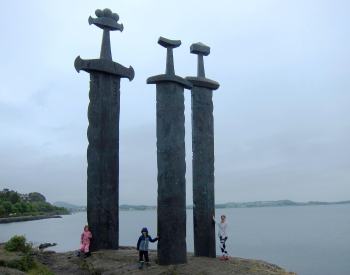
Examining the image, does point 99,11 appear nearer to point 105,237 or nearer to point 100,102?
point 100,102

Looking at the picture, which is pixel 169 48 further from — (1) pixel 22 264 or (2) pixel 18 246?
(2) pixel 18 246

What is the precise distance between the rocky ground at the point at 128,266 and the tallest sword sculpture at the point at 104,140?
844 mm

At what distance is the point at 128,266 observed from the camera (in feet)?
38.8

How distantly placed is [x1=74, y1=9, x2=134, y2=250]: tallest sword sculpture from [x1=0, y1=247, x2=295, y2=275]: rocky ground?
0.84 meters

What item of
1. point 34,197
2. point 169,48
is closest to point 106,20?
point 169,48

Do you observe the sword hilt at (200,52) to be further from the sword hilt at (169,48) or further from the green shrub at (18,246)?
the green shrub at (18,246)

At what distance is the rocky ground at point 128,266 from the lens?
36.9 feet

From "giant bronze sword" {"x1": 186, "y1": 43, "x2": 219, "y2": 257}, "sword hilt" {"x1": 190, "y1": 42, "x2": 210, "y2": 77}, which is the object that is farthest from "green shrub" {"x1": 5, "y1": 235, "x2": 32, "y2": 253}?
"sword hilt" {"x1": 190, "y1": 42, "x2": 210, "y2": 77}

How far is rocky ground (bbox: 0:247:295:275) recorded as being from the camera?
11.2 metres

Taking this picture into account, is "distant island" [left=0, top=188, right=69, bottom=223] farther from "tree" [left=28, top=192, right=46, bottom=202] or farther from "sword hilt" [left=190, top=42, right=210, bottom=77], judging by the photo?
"sword hilt" [left=190, top=42, right=210, bottom=77]

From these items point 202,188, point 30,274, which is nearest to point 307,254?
point 202,188

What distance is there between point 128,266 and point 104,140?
12.8ft

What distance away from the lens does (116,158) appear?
557 inches

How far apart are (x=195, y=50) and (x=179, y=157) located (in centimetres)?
351
